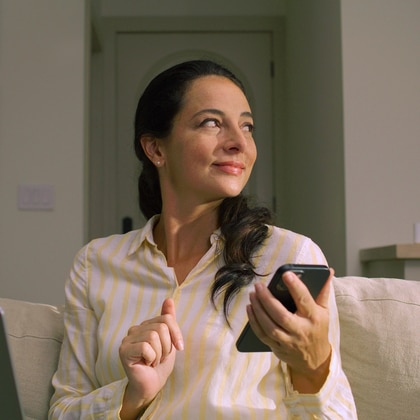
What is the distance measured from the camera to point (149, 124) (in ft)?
4.86

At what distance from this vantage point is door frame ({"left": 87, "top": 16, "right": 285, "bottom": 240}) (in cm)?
438

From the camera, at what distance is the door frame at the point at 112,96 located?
4.38 metres

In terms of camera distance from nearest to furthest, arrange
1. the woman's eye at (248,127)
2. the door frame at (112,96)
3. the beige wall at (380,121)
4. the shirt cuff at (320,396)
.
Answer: the shirt cuff at (320,396), the woman's eye at (248,127), the beige wall at (380,121), the door frame at (112,96)

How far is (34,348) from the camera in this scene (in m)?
1.40

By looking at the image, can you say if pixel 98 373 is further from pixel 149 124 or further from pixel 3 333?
pixel 3 333

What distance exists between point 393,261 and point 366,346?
1.28m

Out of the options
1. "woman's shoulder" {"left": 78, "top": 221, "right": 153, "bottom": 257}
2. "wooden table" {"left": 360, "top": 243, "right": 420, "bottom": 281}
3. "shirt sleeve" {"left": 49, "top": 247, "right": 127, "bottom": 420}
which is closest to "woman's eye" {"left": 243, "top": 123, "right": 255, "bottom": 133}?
"woman's shoulder" {"left": 78, "top": 221, "right": 153, "bottom": 257}

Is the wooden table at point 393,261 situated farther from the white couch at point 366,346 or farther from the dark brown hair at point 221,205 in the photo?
the dark brown hair at point 221,205

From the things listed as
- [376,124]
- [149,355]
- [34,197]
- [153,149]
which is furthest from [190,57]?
[149,355]

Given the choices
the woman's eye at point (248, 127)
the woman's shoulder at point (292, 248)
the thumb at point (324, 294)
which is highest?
the woman's eye at point (248, 127)

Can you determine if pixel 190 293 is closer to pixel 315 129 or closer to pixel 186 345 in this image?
pixel 186 345

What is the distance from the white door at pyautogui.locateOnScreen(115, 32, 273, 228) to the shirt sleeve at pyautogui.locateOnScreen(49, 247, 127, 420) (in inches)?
118

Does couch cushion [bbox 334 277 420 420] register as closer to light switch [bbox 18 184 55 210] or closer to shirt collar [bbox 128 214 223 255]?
shirt collar [bbox 128 214 223 255]

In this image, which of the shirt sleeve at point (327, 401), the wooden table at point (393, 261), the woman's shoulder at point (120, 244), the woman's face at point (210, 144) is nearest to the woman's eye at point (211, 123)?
the woman's face at point (210, 144)
